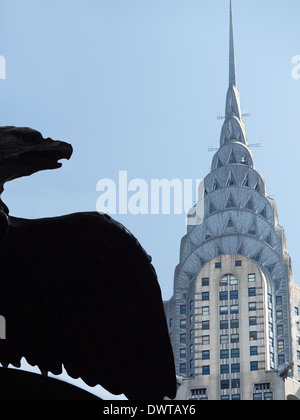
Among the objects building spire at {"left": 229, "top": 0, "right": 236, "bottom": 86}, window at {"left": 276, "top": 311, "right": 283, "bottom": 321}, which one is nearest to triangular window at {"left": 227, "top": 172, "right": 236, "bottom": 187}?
window at {"left": 276, "top": 311, "right": 283, "bottom": 321}

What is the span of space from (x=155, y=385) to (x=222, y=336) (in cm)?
10224

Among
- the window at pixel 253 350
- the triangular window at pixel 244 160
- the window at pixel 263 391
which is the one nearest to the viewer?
the window at pixel 263 391

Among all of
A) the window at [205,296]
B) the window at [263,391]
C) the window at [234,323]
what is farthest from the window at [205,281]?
the window at [263,391]

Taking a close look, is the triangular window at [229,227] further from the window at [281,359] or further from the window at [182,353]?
the window at [281,359]

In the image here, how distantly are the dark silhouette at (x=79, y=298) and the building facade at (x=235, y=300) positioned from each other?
95.7 meters

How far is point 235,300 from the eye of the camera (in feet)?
360

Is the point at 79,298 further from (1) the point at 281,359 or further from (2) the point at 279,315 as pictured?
(2) the point at 279,315

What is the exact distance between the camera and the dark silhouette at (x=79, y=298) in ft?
25.3

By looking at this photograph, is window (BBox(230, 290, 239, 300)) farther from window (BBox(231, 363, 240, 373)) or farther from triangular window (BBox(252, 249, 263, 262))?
window (BBox(231, 363, 240, 373))

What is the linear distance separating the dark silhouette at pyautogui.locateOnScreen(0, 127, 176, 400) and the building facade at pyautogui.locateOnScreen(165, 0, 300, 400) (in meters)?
95.7

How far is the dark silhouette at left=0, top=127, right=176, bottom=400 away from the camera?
770cm

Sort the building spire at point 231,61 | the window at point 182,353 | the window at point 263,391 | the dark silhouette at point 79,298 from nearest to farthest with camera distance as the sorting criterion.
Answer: the dark silhouette at point 79,298
the window at point 263,391
the window at point 182,353
the building spire at point 231,61

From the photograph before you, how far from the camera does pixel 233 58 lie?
15375cm
